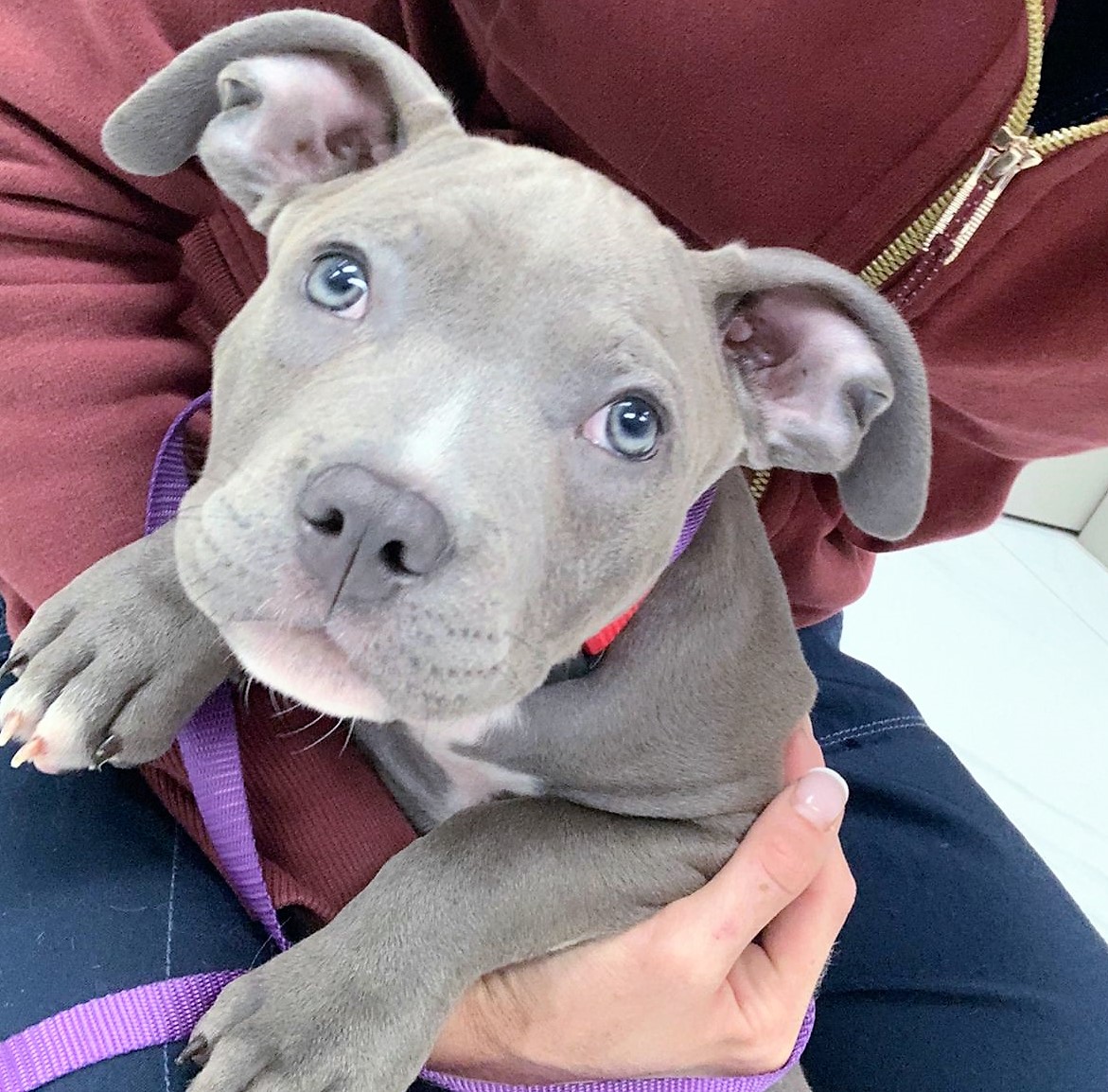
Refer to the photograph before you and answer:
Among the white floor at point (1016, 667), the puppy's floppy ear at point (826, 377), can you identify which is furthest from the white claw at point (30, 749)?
the white floor at point (1016, 667)

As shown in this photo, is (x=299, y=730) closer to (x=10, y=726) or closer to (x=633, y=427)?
(x=10, y=726)

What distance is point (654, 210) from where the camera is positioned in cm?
192

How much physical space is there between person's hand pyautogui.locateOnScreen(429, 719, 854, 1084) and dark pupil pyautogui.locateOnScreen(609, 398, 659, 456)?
711 millimetres

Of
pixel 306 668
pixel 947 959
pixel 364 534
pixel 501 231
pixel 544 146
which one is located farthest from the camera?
pixel 947 959

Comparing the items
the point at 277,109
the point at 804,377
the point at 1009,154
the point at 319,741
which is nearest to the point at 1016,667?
the point at 804,377

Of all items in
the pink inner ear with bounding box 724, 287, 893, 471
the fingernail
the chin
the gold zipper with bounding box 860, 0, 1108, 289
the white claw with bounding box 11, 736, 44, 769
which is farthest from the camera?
the fingernail

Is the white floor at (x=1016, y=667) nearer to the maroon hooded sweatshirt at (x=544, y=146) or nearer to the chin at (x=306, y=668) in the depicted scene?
the maroon hooded sweatshirt at (x=544, y=146)

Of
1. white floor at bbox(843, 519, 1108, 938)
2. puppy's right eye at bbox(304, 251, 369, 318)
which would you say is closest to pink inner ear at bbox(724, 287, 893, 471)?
puppy's right eye at bbox(304, 251, 369, 318)

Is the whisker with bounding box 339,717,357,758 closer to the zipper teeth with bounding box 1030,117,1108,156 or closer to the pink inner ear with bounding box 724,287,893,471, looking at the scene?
the pink inner ear with bounding box 724,287,893,471

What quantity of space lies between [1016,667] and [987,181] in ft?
11.2

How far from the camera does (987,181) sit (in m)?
1.73

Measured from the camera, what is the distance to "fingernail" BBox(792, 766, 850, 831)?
185cm

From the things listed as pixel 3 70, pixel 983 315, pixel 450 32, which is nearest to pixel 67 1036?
pixel 3 70

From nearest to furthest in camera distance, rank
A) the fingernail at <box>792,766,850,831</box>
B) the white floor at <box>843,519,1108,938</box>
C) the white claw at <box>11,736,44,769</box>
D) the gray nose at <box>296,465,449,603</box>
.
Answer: the gray nose at <box>296,465,449,603</box> → the white claw at <box>11,736,44,769</box> → the fingernail at <box>792,766,850,831</box> → the white floor at <box>843,519,1108,938</box>
